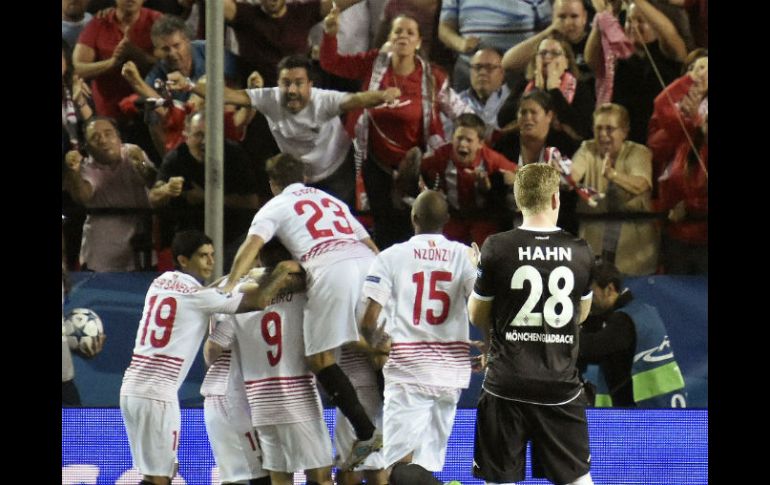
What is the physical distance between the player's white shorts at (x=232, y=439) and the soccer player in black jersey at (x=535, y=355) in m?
2.21

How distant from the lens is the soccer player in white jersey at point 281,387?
6668mm

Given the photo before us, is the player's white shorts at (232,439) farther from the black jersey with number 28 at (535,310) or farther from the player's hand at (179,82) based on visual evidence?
the player's hand at (179,82)

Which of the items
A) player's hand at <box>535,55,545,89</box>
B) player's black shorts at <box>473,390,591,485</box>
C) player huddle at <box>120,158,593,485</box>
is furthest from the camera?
player's hand at <box>535,55,545,89</box>

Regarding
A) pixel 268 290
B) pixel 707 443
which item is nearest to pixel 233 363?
pixel 268 290

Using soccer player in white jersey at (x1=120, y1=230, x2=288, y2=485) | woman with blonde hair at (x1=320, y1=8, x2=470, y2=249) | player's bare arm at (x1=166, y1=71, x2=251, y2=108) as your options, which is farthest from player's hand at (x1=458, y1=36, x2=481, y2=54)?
soccer player in white jersey at (x1=120, y1=230, x2=288, y2=485)

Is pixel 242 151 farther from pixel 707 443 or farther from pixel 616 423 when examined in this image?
pixel 707 443

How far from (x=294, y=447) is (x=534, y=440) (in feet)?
6.93

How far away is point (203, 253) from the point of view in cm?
699

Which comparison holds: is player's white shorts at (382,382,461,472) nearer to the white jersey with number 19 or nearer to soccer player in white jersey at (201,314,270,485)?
soccer player in white jersey at (201,314,270,485)

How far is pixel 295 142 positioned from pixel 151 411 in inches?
104

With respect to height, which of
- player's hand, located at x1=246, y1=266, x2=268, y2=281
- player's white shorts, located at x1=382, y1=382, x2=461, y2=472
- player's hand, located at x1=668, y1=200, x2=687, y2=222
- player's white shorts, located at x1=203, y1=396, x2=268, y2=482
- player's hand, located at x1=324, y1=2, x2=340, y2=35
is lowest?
player's white shorts, located at x1=203, y1=396, x2=268, y2=482

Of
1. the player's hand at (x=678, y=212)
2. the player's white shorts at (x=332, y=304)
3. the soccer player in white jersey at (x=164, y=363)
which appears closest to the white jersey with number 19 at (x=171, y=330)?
the soccer player in white jersey at (x=164, y=363)

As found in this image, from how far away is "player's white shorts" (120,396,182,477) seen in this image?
21.6 feet

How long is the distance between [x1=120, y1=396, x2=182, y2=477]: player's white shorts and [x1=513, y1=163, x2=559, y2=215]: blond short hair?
2698 millimetres
